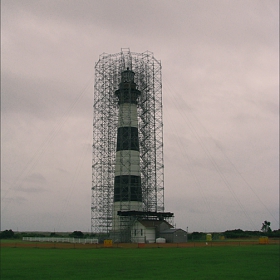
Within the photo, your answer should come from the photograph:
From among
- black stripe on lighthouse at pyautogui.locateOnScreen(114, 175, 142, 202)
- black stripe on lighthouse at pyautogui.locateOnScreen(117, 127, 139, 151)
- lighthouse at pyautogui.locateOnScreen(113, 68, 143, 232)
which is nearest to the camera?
black stripe on lighthouse at pyautogui.locateOnScreen(114, 175, 142, 202)

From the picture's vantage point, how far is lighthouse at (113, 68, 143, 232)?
56250mm

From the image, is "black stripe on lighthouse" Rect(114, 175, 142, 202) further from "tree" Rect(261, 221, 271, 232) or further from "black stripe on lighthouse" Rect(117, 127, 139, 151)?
"tree" Rect(261, 221, 271, 232)

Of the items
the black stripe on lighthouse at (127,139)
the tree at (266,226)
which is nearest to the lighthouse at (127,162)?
the black stripe on lighthouse at (127,139)

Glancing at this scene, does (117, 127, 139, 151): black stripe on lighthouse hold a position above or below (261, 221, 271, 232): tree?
above

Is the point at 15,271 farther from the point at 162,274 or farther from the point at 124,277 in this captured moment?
the point at 162,274

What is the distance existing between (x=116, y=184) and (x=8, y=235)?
2622 centimetres

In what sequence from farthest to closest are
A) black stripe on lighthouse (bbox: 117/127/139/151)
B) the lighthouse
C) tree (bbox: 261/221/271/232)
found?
1. tree (bbox: 261/221/271/232)
2. black stripe on lighthouse (bbox: 117/127/139/151)
3. the lighthouse

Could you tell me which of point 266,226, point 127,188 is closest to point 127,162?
point 127,188

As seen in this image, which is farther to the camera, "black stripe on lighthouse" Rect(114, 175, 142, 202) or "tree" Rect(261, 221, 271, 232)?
"tree" Rect(261, 221, 271, 232)

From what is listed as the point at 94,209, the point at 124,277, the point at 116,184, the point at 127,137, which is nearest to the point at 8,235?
the point at 94,209

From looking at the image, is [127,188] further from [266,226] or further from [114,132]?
[266,226]

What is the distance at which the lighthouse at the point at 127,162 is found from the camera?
2215 inches

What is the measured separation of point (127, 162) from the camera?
188 ft

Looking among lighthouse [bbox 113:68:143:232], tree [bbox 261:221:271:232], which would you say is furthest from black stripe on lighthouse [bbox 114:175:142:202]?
tree [bbox 261:221:271:232]
